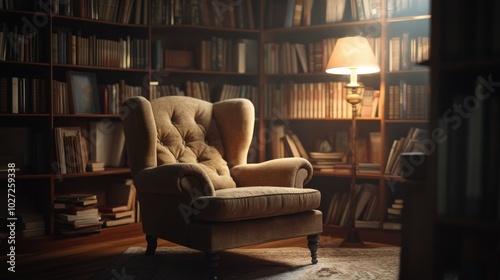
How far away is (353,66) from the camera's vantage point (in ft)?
12.4

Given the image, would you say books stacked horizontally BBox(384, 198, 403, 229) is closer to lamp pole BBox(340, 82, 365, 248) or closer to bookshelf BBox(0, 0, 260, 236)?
lamp pole BBox(340, 82, 365, 248)

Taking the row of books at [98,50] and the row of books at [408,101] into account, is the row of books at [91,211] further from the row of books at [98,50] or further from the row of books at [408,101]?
the row of books at [408,101]

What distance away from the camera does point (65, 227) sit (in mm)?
3895

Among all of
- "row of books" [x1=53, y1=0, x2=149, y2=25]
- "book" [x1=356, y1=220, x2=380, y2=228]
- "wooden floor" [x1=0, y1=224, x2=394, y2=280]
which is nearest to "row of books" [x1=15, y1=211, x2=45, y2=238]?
"wooden floor" [x1=0, y1=224, x2=394, y2=280]

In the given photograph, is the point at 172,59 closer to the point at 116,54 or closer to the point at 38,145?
the point at 116,54

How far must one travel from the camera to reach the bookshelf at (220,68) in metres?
3.92

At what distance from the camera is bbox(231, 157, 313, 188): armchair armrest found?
3.40 m

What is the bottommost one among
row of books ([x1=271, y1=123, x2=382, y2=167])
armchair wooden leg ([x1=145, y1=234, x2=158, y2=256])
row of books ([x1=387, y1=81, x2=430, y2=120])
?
armchair wooden leg ([x1=145, y1=234, x2=158, y2=256])

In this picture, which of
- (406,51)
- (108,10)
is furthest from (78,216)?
(406,51)

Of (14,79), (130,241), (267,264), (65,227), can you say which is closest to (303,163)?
A: (267,264)

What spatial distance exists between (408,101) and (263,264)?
5.32ft

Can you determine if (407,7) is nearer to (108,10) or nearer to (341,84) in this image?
(341,84)

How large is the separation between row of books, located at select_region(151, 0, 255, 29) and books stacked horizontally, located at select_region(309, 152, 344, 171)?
1187 millimetres

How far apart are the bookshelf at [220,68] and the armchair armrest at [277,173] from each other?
35.2 inches
